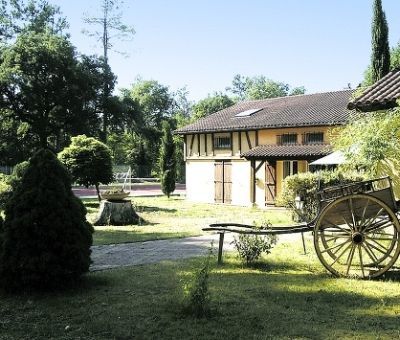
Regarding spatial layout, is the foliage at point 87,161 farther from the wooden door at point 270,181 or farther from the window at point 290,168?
the window at point 290,168

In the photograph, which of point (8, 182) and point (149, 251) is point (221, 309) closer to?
point (149, 251)

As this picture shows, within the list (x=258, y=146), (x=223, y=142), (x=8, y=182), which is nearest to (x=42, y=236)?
(x=8, y=182)

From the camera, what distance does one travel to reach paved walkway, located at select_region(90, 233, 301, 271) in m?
8.80

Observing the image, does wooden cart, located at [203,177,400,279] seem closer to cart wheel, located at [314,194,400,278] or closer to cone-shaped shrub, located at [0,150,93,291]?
cart wheel, located at [314,194,400,278]

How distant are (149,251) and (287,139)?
620 inches

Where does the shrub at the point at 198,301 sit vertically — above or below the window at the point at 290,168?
below

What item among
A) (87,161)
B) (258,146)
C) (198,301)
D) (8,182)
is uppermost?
(258,146)

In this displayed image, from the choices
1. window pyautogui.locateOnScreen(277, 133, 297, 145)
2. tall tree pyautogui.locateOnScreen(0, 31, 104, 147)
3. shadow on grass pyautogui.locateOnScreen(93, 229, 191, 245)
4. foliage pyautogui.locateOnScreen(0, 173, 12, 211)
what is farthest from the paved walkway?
tall tree pyautogui.locateOnScreen(0, 31, 104, 147)

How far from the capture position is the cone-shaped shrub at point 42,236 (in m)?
6.05

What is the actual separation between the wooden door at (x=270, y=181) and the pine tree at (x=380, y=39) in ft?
25.6

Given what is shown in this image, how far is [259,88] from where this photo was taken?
259ft

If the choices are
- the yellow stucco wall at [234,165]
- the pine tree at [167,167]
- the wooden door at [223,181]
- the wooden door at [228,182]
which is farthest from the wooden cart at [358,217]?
the pine tree at [167,167]

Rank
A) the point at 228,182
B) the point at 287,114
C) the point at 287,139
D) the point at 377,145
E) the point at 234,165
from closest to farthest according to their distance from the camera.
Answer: the point at 377,145
the point at 287,139
the point at 287,114
the point at 234,165
the point at 228,182

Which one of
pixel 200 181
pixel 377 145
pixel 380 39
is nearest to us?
pixel 377 145
